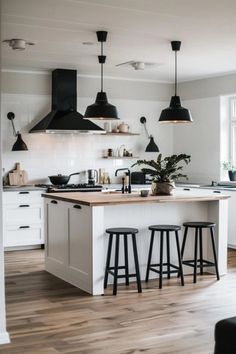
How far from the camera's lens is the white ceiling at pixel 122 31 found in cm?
477

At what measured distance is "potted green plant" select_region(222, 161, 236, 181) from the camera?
844 centimetres

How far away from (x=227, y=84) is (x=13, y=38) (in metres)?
3.78

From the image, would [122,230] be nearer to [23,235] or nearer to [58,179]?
[23,235]

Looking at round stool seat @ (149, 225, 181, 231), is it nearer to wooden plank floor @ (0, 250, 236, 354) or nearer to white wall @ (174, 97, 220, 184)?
wooden plank floor @ (0, 250, 236, 354)

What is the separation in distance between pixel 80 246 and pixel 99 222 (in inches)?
15.6

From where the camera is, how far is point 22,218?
786 cm

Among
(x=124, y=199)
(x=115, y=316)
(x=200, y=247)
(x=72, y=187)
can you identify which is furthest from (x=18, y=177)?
(x=115, y=316)

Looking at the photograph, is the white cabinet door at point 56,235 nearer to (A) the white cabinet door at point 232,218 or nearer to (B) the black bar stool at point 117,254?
(B) the black bar stool at point 117,254

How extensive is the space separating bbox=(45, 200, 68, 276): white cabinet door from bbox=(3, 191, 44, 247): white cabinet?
1.50 meters

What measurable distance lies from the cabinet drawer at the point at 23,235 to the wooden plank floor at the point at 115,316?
1607mm

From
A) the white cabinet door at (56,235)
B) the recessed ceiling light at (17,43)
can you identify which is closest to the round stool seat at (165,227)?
the white cabinet door at (56,235)

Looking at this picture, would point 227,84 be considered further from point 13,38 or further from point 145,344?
point 145,344

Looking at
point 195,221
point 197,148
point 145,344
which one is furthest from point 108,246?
point 197,148

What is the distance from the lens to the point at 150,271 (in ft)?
19.8
